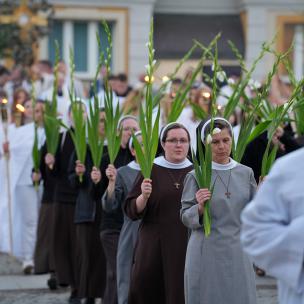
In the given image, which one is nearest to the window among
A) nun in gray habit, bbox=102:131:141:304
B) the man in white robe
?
nun in gray habit, bbox=102:131:141:304

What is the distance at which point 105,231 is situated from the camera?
35.3 ft

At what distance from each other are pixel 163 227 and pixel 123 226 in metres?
1.08

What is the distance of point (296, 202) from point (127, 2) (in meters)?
25.4

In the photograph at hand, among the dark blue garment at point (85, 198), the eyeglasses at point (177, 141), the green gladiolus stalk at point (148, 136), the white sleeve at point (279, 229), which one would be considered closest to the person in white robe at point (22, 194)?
the dark blue garment at point (85, 198)

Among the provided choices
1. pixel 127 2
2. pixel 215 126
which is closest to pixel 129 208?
pixel 215 126

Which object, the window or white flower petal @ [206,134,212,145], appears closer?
white flower petal @ [206,134,212,145]

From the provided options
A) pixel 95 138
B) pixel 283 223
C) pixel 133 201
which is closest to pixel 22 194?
pixel 95 138

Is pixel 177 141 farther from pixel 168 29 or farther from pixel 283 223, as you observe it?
pixel 168 29

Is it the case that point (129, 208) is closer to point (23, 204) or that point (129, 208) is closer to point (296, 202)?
point (296, 202)

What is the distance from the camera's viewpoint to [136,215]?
9.18 meters

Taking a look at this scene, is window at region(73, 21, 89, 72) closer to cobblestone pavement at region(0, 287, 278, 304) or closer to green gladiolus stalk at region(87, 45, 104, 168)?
cobblestone pavement at region(0, 287, 278, 304)

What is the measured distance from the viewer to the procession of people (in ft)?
27.0

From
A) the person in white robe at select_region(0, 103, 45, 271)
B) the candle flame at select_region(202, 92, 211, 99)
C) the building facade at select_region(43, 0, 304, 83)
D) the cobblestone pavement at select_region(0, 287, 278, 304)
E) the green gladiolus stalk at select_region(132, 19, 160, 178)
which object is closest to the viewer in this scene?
the green gladiolus stalk at select_region(132, 19, 160, 178)

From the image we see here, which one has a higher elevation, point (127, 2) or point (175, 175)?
point (127, 2)
